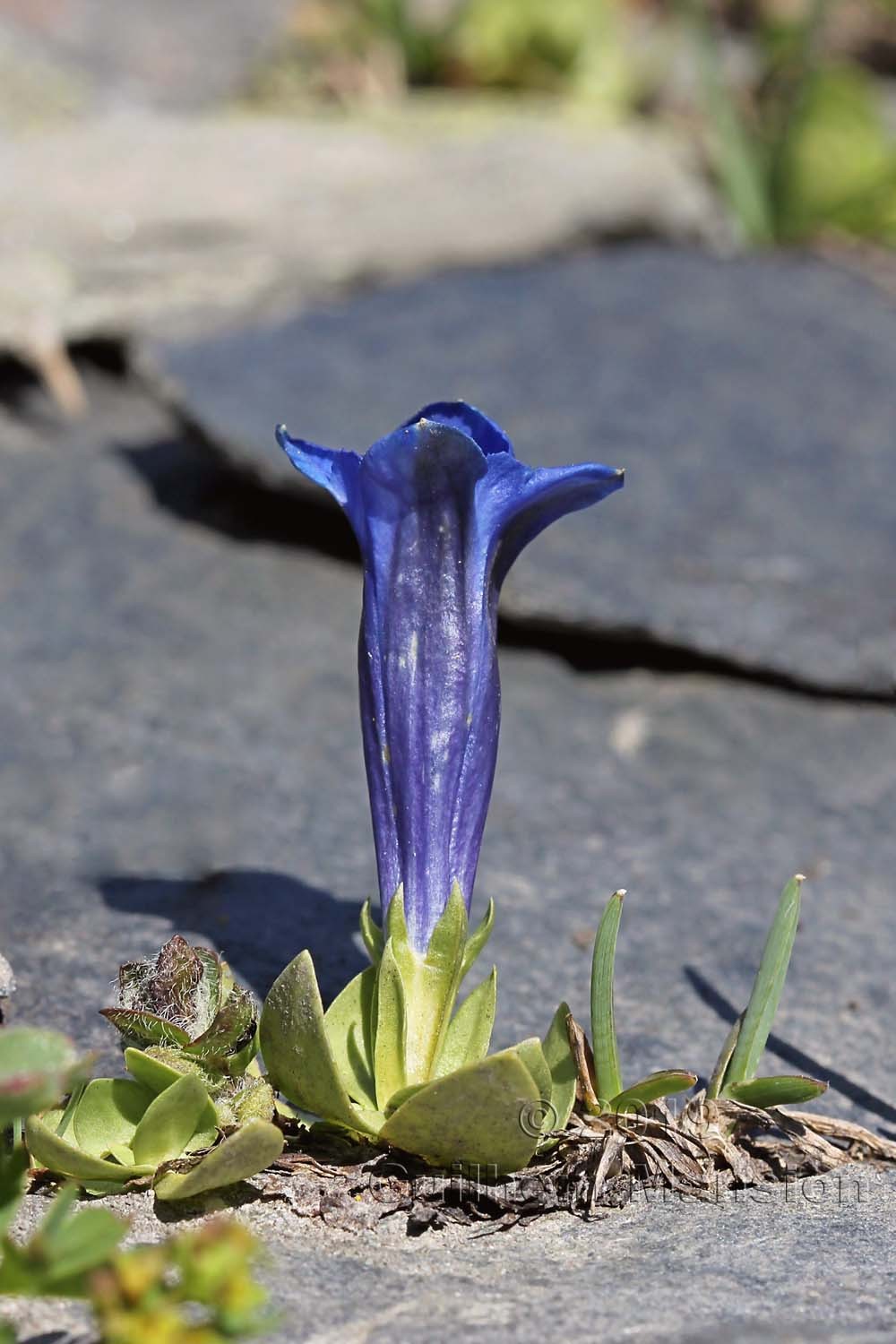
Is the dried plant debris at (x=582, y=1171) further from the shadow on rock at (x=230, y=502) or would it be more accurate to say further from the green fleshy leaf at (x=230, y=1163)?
the shadow on rock at (x=230, y=502)

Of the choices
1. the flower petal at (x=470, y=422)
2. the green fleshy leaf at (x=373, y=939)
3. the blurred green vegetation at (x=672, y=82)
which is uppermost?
the blurred green vegetation at (x=672, y=82)

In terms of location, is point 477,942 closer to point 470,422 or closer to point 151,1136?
point 151,1136

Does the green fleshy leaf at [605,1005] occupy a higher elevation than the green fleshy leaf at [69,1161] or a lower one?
higher

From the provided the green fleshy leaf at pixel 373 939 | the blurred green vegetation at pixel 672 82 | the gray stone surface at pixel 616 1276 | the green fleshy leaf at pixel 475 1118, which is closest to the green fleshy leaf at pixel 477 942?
the green fleshy leaf at pixel 373 939

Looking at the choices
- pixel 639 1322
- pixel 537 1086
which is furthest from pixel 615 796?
pixel 639 1322

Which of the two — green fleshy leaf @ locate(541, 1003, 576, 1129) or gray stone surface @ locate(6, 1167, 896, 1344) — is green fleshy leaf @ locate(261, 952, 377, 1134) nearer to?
gray stone surface @ locate(6, 1167, 896, 1344)

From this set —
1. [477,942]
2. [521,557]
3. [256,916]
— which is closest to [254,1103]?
[477,942]
